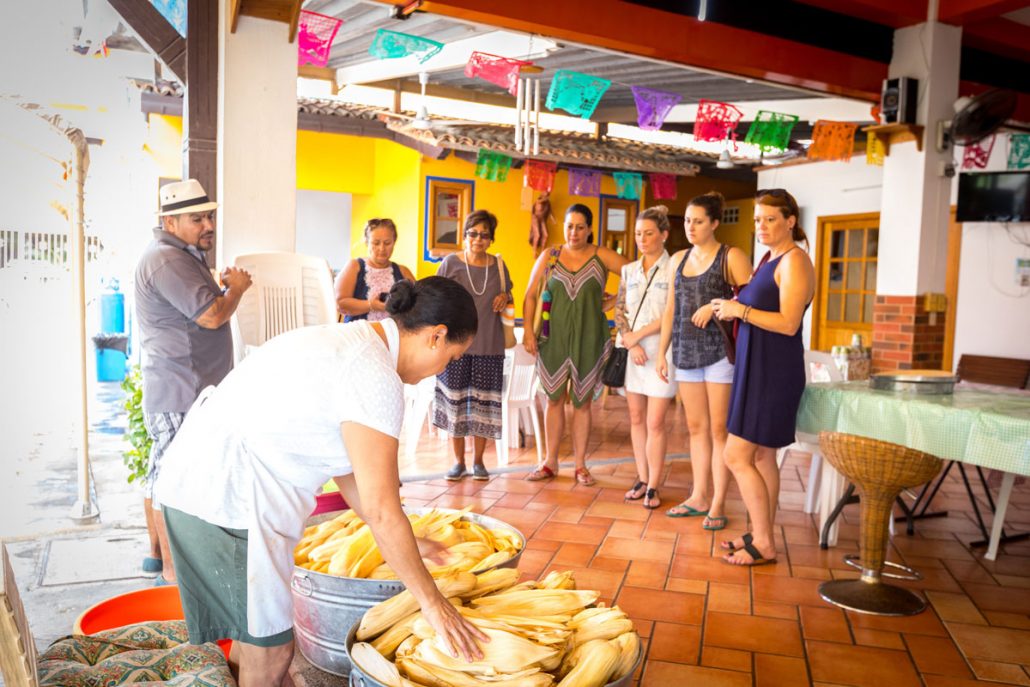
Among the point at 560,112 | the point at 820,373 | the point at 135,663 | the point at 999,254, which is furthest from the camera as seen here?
the point at 560,112

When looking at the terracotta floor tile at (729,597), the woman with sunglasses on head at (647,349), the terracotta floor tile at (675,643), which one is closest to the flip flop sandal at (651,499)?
the woman with sunglasses on head at (647,349)

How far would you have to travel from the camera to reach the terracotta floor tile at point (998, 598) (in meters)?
3.20

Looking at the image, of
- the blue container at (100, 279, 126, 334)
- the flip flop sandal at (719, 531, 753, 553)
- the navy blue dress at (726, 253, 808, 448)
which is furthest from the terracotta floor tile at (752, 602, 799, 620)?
the blue container at (100, 279, 126, 334)

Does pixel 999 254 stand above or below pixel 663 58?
below

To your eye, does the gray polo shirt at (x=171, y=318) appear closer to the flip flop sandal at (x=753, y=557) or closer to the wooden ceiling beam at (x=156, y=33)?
the wooden ceiling beam at (x=156, y=33)

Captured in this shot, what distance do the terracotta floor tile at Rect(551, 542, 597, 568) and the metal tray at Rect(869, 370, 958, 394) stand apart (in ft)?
4.83

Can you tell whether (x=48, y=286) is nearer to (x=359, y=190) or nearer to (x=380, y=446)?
(x=380, y=446)

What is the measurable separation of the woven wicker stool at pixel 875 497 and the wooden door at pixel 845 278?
290 inches

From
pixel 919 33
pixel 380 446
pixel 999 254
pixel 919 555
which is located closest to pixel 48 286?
pixel 380 446

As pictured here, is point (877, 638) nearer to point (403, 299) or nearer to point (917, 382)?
point (917, 382)

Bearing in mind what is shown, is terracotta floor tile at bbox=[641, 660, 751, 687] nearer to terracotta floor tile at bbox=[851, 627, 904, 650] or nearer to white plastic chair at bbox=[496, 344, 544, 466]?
terracotta floor tile at bbox=[851, 627, 904, 650]

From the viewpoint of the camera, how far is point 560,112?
9.52m

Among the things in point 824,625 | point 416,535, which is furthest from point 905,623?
point 416,535

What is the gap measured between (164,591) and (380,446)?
1.33 meters
